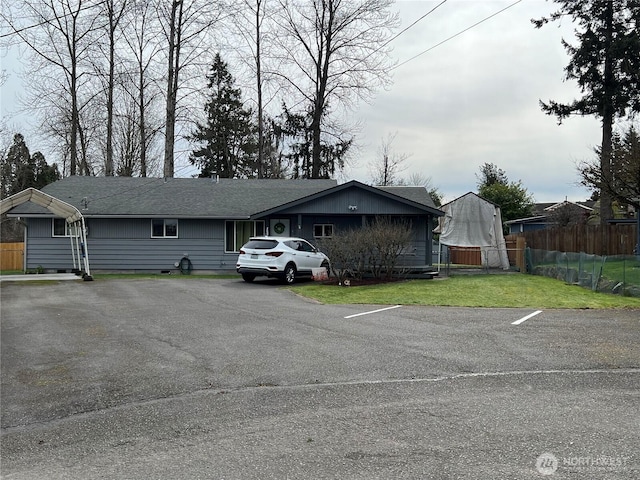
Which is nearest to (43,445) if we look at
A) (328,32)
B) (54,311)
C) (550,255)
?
(54,311)

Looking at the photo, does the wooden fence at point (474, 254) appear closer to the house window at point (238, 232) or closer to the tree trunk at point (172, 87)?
the house window at point (238, 232)

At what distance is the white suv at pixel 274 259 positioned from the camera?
19047mm

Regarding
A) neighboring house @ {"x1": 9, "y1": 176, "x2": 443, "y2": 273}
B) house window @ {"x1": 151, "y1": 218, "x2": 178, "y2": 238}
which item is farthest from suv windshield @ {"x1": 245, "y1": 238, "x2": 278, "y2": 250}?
house window @ {"x1": 151, "y1": 218, "x2": 178, "y2": 238}

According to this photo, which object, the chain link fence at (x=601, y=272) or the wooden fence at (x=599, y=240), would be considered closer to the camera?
the chain link fence at (x=601, y=272)

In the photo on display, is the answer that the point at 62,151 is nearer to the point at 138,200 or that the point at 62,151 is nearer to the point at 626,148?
the point at 138,200

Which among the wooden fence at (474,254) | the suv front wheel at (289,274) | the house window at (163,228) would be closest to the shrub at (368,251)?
the suv front wheel at (289,274)

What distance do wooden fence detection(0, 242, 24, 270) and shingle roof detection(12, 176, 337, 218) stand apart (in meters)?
5.42

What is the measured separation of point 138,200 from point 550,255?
17.7m

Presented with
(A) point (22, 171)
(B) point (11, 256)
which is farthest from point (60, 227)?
(A) point (22, 171)

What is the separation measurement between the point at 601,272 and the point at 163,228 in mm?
17243

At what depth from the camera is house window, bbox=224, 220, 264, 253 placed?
25.1 metres

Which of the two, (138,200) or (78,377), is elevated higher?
(138,200)

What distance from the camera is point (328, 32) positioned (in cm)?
3559

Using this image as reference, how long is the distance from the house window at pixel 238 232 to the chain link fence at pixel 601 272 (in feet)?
40.6
